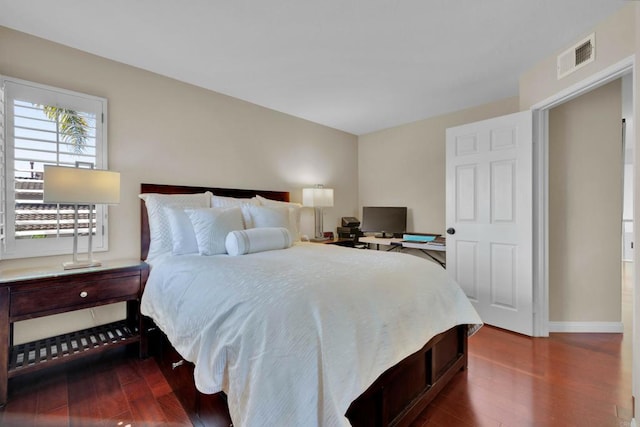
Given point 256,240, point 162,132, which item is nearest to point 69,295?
point 256,240

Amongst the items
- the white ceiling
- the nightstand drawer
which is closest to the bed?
the nightstand drawer

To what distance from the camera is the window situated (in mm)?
2018

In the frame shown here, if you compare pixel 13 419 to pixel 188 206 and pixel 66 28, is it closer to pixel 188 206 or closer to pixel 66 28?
pixel 188 206

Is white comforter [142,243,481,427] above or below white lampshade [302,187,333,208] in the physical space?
below

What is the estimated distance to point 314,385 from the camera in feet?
3.29

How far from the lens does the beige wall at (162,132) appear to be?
7.22 ft

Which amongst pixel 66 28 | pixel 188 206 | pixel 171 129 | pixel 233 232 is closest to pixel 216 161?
pixel 171 129

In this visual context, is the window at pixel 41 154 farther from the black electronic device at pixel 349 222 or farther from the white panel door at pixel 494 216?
the white panel door at pixel 494 216

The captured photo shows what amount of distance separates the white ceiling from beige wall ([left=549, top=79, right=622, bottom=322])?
73 cm

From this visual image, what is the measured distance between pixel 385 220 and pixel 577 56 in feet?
8.65

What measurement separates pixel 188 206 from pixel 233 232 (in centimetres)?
60

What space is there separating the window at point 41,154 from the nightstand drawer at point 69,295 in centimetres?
47

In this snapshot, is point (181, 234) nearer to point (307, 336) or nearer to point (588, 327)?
point (307, 336)

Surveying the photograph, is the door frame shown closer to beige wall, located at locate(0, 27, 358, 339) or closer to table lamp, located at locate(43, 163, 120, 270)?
beige wall, located at locate(0, 27, 358, 339)
